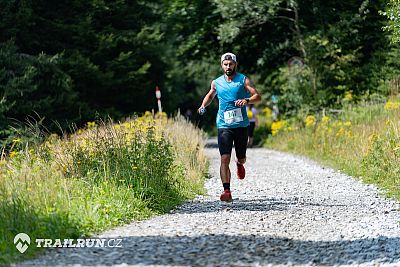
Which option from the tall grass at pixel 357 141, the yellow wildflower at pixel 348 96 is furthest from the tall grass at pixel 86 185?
the yellow wildflower at pixel 348 96

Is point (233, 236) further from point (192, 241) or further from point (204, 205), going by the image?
point (204, 205)

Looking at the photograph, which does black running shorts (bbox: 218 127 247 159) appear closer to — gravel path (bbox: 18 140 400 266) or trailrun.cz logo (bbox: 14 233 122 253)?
gravel path (bbox: 18 140 400 266)

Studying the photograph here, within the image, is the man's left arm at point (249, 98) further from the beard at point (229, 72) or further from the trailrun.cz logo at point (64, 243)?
the trailrun.cz logo at point (64, 243)

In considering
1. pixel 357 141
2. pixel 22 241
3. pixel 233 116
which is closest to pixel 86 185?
pixel 233 116

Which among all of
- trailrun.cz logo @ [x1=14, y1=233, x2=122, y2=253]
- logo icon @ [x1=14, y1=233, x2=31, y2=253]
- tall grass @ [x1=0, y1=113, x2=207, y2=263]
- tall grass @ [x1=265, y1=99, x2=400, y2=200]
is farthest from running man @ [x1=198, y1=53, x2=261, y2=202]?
logo icon @ [x1=14, y1=233, x2=31, y2=253]

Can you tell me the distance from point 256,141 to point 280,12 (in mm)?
4760

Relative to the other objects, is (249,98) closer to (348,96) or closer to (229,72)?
(229,72)

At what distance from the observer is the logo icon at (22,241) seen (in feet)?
27.0

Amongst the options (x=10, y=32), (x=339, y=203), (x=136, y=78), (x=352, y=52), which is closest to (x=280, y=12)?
(x=352, y=52)

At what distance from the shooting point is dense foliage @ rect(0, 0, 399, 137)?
22812 millimetres

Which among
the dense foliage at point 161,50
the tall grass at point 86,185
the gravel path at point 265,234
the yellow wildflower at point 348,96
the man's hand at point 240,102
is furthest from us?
the yellow wildflower at point 348,96

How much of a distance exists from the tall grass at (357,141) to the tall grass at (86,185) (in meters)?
3.17

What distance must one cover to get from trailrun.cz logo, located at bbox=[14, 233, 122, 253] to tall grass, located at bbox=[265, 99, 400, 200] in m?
5.36

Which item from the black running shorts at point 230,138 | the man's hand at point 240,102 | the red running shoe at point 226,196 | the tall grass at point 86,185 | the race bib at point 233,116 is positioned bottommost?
the red running shoe at point 226,196
